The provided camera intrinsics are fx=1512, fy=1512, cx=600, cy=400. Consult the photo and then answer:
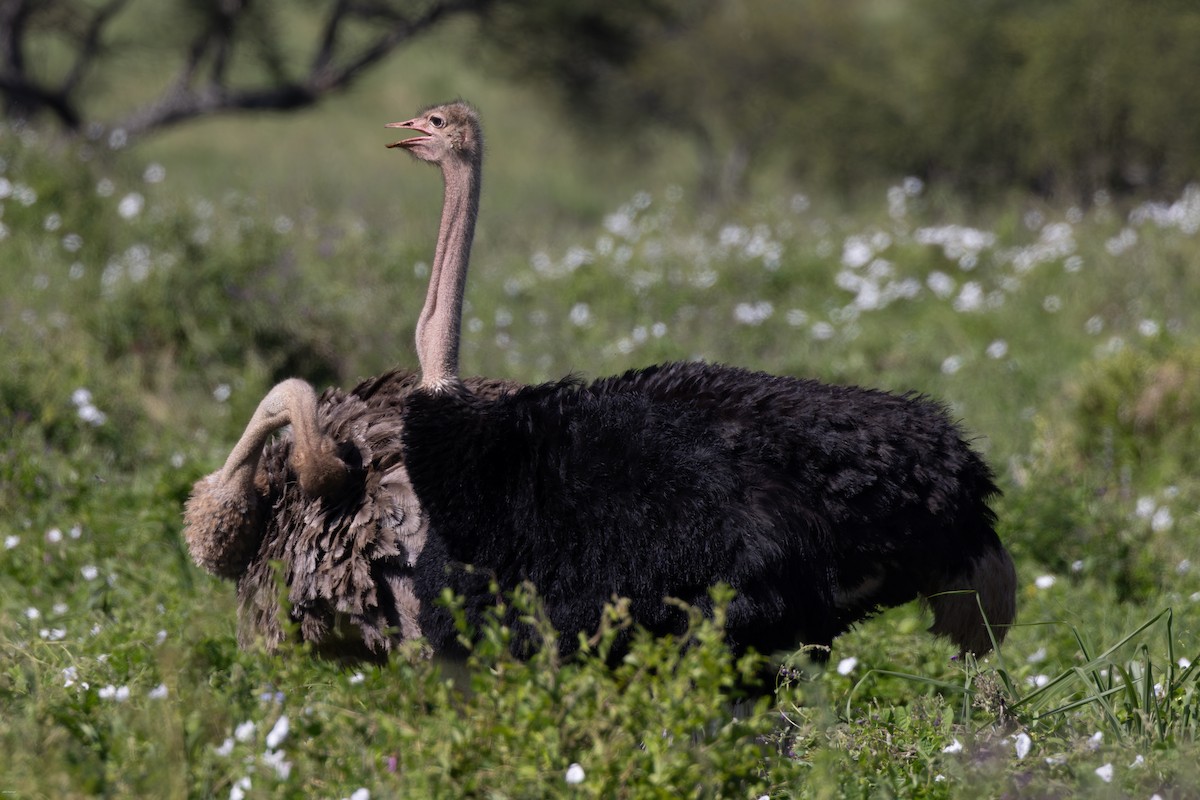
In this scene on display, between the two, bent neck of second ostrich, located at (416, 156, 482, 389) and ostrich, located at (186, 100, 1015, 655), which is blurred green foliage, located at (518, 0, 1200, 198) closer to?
Answer: bent neck of second ostrich, located at (416, 156, 482, 389)

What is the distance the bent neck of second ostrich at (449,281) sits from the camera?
4.19 metres

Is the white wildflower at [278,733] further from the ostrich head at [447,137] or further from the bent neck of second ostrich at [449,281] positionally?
the ostrich head at [447,137]

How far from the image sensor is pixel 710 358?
7.42 metres

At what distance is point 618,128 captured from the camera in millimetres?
17422

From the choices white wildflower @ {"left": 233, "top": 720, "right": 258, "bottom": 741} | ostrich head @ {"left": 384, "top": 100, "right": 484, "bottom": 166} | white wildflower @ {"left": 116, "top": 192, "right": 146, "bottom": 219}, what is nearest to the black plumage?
white wildflower @ {"left": 233, "top": 720, "right": 258, "bottom": 741}

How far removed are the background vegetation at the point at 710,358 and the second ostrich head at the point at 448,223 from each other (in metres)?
0.93

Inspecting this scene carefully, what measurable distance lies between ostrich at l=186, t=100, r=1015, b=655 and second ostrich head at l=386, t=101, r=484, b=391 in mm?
32

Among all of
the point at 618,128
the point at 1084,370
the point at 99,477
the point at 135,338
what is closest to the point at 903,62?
the point at 618,128

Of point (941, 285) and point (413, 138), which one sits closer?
point (413, 138)

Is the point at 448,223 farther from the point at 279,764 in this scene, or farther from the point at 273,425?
the point at 279,764

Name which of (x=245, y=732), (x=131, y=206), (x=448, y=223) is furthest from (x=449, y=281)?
(x=131, y=206)

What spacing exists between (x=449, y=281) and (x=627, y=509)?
1.11 m

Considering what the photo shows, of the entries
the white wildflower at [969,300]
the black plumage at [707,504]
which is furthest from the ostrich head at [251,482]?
the white wildflower at [969,300]

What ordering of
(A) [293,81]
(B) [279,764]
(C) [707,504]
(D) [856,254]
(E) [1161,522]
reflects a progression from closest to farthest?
1. (B) [279,764]
2. (C) [707,504]
3. (E) [1161,522]
4. (D) [856,254]
5. (A) [293,81]
